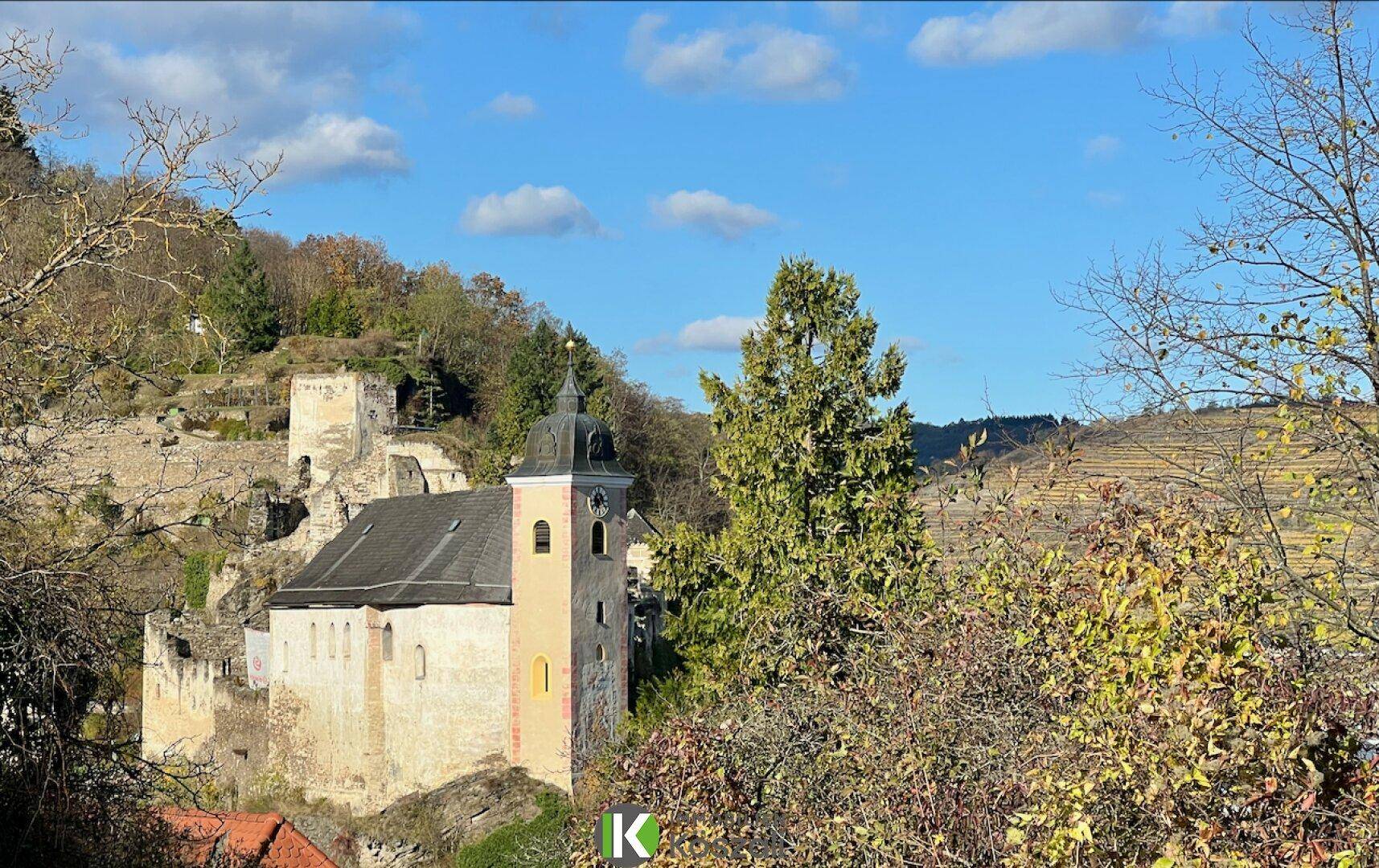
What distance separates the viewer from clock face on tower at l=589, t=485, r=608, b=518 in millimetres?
28016

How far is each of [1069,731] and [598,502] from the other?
1977cm

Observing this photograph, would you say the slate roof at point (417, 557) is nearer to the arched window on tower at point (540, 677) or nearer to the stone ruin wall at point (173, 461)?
the arched window on tower at point (540, 677)

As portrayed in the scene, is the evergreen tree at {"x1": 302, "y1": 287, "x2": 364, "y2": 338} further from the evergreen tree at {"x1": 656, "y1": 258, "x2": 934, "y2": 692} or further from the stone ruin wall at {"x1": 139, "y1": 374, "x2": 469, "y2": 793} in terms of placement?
the evergreen tree at {"x1": 656, "y1": 258, "x2": 934, "y2": 692}

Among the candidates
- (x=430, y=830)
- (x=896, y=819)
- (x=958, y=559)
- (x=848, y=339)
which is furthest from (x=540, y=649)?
(x=896, y=819)

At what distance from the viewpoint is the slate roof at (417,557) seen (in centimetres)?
2858

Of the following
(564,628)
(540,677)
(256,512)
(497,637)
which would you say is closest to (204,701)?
(497,637)

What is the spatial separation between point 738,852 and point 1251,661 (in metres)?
4.45

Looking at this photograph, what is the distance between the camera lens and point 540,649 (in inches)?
1080

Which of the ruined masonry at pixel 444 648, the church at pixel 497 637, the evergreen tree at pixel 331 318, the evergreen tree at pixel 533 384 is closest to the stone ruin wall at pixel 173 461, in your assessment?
the evergreen tree at pixel 533 384

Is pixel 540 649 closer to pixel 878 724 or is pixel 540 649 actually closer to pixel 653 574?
pixel 653 574

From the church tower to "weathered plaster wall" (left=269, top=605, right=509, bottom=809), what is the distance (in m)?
0.54

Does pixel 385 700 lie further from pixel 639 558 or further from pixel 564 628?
pixel 639 558

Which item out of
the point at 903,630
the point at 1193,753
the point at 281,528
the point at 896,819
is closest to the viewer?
the point at 1193,753

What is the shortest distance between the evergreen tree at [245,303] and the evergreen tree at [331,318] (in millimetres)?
2744
